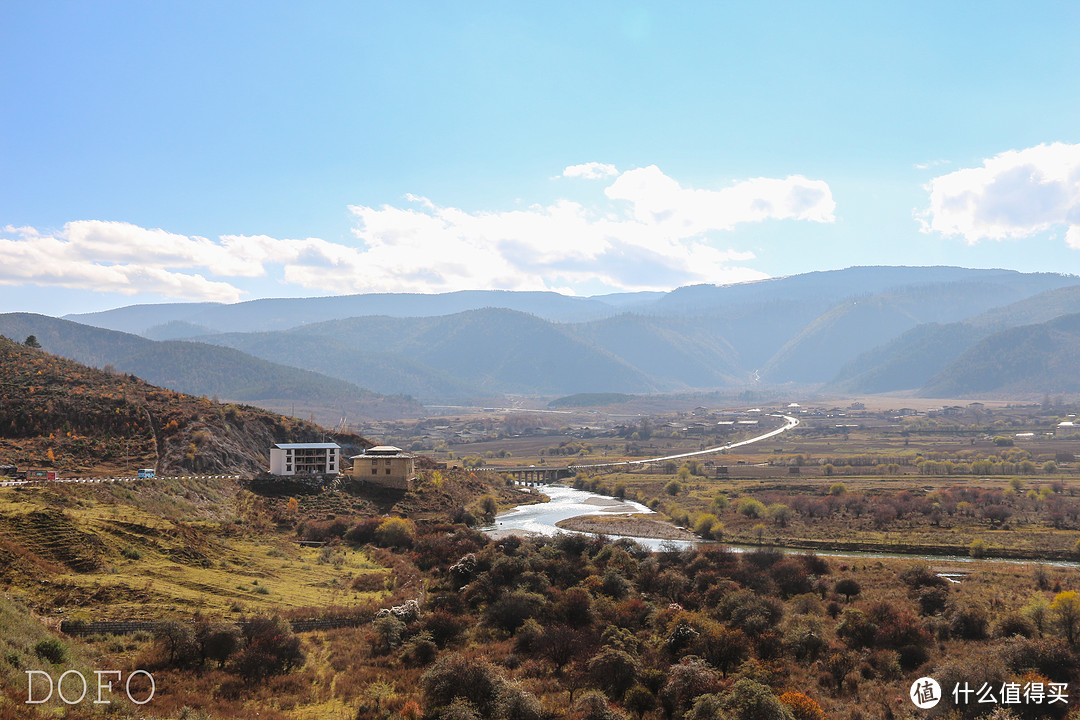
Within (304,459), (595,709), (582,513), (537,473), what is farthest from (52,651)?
(537,473)

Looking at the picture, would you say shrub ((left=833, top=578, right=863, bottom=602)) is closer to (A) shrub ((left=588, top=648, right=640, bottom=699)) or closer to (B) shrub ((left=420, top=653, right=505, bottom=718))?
(A) shrub ((left=588, top=648, right=640, bottom=699))

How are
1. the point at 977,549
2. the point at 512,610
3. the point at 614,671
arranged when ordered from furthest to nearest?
the point at 977,549
the point at 512,610
the point at 614,671

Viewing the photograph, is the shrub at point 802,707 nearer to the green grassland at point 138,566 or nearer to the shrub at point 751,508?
the green grassland at point 138,566

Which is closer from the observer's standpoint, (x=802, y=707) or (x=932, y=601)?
(x=802, y=707)

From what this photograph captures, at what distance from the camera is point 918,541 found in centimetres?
7738

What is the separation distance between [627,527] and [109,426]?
6590cm

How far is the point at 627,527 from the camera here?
93938 millimetres

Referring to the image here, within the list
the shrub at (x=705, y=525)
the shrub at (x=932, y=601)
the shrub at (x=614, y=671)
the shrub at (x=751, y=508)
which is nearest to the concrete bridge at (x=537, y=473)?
the shrub at (x=751, y=508)

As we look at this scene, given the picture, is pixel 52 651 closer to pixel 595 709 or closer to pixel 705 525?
pixel 595 709

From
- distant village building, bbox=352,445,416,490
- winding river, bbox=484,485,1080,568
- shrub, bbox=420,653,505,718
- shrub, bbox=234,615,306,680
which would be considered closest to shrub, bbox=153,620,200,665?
shrub, bbox=234,615,306,680

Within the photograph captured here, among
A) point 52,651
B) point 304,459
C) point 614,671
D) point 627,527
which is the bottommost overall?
point 627,527

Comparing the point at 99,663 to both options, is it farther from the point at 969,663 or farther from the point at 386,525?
the point at 386,525

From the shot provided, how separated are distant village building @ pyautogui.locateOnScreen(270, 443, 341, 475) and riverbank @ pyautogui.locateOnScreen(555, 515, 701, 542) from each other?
1253 inches

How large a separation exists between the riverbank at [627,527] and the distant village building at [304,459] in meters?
31.8
